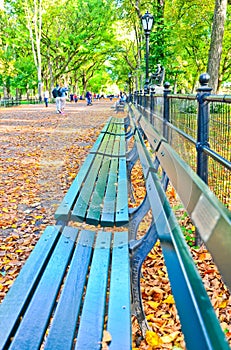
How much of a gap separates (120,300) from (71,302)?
252 mm

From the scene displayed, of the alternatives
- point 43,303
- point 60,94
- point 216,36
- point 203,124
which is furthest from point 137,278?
point 60,94

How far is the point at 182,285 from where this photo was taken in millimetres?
1493

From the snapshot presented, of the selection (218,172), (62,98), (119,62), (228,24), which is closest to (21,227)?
(218,172)

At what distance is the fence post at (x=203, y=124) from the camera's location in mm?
3568

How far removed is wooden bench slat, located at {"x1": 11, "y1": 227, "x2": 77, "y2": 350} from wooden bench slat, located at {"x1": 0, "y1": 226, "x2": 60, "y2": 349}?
0.13 ft

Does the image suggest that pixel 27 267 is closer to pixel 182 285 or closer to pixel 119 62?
pixel 182 285

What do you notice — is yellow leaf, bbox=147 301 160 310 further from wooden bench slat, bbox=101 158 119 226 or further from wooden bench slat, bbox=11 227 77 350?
wooden bench slat, bbox=11 227 77 350

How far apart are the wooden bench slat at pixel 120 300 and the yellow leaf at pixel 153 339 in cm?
53

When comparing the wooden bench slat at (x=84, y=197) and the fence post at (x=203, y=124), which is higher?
the fence post at (x=203, y=124)

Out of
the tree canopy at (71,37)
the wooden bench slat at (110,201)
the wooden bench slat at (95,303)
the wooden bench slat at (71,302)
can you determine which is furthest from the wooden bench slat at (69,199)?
the tree canopy at (71,37)

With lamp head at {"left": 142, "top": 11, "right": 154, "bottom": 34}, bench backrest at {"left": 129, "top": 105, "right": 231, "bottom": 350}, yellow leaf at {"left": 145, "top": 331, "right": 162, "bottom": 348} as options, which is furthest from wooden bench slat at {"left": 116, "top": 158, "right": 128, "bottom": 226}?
lamp head at {"left": 142, "top": 11, "right": 154, "bottom": 34}

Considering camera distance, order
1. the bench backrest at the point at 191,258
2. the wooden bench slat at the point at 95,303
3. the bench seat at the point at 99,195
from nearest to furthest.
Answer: the bench backrest at the point at 191,258, the wooden bench slat at the point at 95,303, the bench seat at the point at 99,195

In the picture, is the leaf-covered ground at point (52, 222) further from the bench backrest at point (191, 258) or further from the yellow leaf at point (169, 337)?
the bench backrest at point (191, 258)

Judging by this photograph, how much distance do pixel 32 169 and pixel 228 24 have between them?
88.9ft
